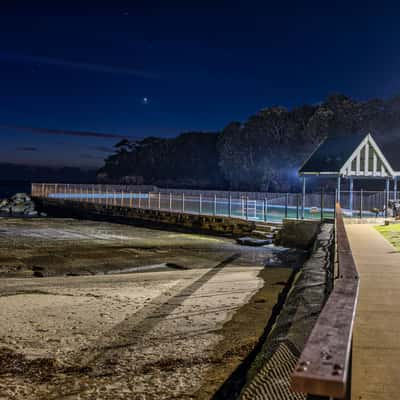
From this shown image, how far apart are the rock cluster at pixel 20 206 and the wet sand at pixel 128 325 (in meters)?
32.9

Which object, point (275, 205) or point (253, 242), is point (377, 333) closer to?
point (253, 242)

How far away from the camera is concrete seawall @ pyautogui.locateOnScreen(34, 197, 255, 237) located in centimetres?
2378

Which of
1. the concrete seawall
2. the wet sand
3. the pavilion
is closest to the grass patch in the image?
the wet sand

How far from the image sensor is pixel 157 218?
30.0 metres

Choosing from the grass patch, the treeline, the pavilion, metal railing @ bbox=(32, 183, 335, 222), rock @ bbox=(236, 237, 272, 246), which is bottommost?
rock @ bbox=(236, 237, 272, 246)

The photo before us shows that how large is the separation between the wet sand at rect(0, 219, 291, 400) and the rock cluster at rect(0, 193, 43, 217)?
32.9 meters

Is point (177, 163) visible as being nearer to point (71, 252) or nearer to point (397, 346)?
point (71, 252)

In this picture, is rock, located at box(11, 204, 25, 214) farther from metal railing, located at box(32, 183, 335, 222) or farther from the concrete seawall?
metal railing, located at box(32, 183, 335, 222)

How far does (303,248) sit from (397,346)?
15246 millimetres

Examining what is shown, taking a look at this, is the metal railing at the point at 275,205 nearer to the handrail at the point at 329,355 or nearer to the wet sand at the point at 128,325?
the wet sand at the point at 128,325

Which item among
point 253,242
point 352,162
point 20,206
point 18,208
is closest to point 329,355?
point 253,242

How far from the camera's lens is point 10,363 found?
5.65 m

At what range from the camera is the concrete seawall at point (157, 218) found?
78.0ft

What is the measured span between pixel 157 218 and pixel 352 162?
13198mm
